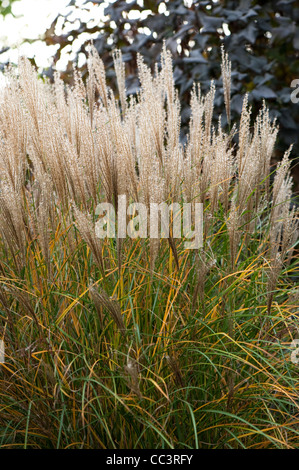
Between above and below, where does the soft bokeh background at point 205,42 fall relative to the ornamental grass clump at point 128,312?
above

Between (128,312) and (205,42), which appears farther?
(205,42)

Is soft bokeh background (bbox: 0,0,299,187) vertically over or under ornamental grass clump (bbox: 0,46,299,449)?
over

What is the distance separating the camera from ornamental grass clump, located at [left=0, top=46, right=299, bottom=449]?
64.2 inches

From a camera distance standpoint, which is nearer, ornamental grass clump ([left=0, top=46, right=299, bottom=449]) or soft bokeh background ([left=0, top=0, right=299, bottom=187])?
ornamental grass clump ([left=0, top=46, right=299, bottom=449])

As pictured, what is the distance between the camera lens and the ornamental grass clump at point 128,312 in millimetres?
1630

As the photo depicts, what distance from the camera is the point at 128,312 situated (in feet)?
6.09

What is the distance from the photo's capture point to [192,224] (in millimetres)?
Answer: 2119

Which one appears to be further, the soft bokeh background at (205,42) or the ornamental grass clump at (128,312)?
the soft bokeh background at (205,42)

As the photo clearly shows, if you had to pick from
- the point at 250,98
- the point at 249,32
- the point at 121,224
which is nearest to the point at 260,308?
the point at 121,224
